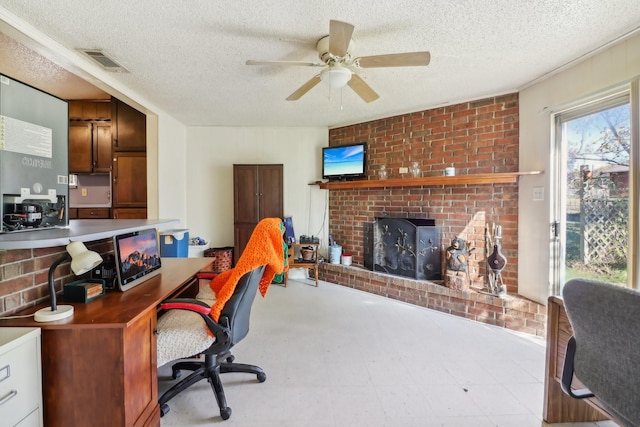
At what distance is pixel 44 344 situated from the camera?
3.77ft

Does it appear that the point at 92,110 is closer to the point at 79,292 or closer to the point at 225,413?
the point at 79,292

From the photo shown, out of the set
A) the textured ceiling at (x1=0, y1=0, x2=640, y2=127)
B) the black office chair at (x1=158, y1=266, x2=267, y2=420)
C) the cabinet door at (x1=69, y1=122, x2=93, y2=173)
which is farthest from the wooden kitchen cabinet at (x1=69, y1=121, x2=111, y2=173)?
the black office chair at (x1=158, y1=266, x2=267, y2=420)

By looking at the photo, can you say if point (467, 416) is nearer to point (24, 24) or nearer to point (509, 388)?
point (509, 388)

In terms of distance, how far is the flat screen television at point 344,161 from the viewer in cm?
405

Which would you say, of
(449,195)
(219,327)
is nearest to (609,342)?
(219,327)

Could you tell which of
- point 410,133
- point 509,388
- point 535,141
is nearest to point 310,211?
point 410,133

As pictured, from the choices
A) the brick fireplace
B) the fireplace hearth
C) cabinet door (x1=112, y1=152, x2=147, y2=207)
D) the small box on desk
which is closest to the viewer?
the small box on desk

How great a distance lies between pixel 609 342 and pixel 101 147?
17.1ft

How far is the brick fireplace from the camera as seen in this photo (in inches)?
118

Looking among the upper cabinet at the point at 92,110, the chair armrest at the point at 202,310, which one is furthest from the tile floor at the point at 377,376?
the upper cabinet at the point at 92,110

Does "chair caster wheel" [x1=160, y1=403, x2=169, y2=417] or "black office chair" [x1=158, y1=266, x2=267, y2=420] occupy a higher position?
"black office chair" [x1=158, y1=266, x2=267, y2=420]

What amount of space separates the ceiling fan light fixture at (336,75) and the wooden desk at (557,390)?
1.94 metres

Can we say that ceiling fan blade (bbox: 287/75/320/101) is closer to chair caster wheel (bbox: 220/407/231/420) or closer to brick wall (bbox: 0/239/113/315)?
brick wall (bbox: 0/239/113/315)

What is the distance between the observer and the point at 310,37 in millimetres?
2016
